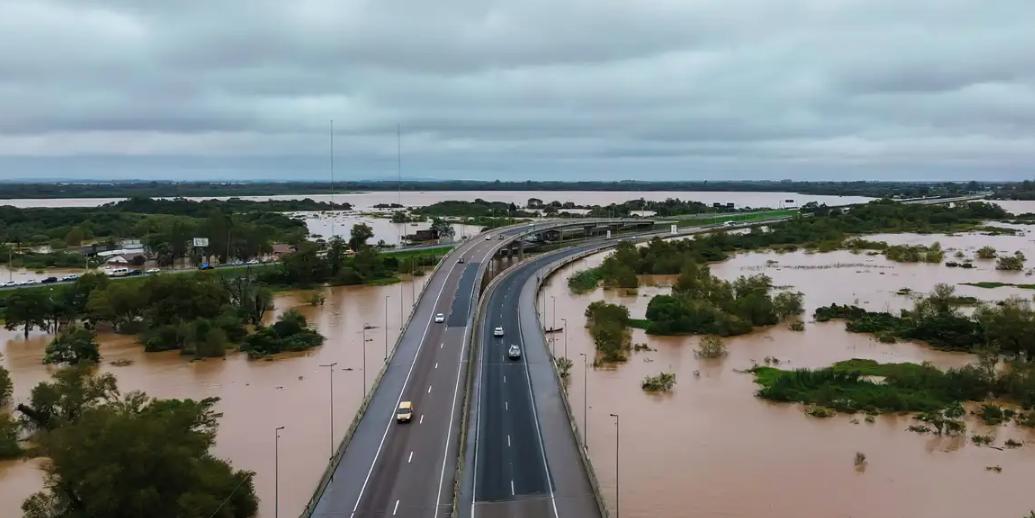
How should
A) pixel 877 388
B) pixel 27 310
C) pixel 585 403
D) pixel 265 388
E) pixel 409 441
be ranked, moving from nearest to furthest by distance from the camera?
1. pixel 409 441
2. pixel 585 403
3. pixel 877 388
4. pixel 265 388
5. pixel 27 310

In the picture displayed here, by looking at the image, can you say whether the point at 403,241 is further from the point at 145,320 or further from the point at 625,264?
the point at 145,320

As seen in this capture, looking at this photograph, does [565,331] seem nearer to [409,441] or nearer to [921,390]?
[921,390]

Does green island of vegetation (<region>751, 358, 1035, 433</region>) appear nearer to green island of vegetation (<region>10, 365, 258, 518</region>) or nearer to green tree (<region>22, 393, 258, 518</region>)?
green island of vegetation (<region>10, 365, 258, 518</region>)

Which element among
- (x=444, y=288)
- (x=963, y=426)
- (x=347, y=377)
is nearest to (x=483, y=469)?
(x=347, y=377)

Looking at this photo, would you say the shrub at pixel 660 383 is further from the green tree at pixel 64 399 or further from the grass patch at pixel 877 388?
the green tree at pixel 64 399

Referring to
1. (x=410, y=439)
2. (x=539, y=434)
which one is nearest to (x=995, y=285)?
(x=539, y=434)

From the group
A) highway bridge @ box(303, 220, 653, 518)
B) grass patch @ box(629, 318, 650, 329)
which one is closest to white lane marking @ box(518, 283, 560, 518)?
highway bridge @ box(303, 220, 653, 518)
